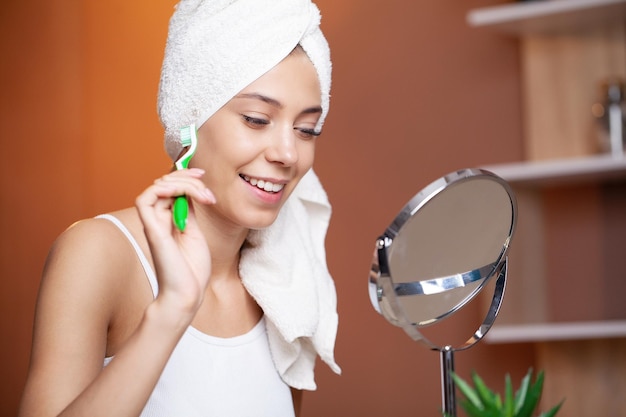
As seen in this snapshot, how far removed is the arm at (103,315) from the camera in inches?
38.9

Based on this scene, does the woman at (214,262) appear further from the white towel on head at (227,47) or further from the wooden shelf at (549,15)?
the wooden shelf at (549,15)

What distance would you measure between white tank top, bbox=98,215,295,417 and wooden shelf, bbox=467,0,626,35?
1.19 m

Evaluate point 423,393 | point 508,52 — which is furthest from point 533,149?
point 423,393

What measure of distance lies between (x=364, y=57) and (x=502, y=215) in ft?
6.07

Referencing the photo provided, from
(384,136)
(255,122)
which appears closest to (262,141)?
(255,122)

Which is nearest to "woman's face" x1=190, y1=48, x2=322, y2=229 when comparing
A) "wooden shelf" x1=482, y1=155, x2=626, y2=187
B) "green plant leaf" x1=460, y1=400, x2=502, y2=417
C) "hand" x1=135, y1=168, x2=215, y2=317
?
"hand" x1=135, y1=168, x2=215, y2=317

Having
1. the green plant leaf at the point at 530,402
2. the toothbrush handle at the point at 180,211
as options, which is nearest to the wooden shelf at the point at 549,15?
the toothbrush handle at the point at 180,211

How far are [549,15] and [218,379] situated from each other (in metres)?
1.43

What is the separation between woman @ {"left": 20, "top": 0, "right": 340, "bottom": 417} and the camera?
1002 millimetres

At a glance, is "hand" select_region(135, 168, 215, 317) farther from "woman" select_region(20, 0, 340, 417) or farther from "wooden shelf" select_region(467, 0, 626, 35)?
"wooden shelf" select_region(467, 0, 626, 35)

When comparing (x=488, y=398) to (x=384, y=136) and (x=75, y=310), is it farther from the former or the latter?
(x=384, y=136)

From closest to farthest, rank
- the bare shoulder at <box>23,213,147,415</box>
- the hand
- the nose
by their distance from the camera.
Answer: the hand
the bare shoulder at <box>23,213,147,415</box>
the nose

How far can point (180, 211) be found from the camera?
101 centimetres

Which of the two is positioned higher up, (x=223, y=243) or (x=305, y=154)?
(x=305, y=154)
